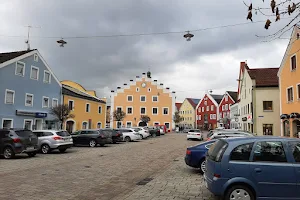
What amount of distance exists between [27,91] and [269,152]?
27221mm

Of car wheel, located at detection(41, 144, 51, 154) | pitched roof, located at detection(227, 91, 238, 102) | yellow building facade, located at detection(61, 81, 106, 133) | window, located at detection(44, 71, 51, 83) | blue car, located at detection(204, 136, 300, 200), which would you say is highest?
pitched roof, located at detection(227, 91, 238, 102)

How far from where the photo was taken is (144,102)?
66812mm


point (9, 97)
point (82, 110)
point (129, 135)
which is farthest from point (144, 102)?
point (9, 97)

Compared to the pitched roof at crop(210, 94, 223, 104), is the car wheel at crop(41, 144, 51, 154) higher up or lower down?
lower down

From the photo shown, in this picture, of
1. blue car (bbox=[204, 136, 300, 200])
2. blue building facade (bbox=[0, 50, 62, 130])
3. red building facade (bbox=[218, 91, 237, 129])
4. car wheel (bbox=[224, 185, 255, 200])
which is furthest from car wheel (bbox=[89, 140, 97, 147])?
red building facade (bbox=[218, 91, 237, 129])

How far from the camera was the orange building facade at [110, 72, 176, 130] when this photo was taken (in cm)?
6562

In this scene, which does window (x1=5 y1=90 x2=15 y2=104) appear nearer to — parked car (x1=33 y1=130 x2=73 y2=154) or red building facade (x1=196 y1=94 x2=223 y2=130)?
parked car (x1=33 y1=130 x2=73 y2=154)

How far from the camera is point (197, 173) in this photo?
11.2 meters

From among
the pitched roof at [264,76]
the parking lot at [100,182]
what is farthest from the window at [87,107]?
the parking lot at [100,182]

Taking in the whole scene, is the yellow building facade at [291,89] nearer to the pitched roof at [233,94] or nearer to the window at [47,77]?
the window at [47,77]

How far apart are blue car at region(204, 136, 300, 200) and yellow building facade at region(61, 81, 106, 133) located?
104 ft

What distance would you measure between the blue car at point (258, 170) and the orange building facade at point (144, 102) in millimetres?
58898

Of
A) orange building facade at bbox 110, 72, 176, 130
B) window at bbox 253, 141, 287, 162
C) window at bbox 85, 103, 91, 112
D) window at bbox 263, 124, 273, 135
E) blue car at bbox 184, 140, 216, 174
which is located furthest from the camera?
orange building facade at bbox 110, 72, 176, 130

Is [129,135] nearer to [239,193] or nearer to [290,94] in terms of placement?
[290,94]
